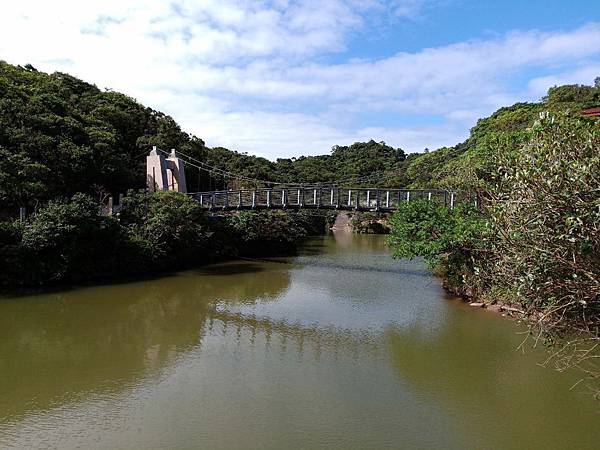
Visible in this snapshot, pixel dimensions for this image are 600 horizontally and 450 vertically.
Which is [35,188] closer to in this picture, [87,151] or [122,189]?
[87,151]

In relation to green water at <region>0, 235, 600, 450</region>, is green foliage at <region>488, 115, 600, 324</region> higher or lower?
higher

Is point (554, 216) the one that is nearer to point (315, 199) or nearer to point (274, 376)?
point (274, 376)

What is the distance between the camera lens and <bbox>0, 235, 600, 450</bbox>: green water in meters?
5.36

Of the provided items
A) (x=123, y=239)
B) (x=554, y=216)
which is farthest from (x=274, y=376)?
(x=123, y=239)

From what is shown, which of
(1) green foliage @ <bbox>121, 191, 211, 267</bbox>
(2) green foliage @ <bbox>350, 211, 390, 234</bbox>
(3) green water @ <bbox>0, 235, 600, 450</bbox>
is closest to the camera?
(3) green water @ <bbox>0, 235, 600, 450</bbox>

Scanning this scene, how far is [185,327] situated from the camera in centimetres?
988

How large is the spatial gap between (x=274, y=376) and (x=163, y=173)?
13351 mm

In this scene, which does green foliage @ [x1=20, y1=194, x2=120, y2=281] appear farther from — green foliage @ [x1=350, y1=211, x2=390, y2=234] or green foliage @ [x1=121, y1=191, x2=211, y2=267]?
green foliage @ [x1=350, y1=211, x2=390, y2=234]

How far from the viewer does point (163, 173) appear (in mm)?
18781

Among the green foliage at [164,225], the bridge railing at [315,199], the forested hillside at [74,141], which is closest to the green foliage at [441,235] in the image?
the bridge railing at [315,199]

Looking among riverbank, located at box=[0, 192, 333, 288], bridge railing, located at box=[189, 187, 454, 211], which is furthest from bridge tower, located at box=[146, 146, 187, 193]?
riverbank, located at box=[0, 192, 333, 288]

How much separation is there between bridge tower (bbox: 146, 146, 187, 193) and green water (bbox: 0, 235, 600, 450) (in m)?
7.01

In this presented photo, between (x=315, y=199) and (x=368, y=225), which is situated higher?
(x=315, y=199)

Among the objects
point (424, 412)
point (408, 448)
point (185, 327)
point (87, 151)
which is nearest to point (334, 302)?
point (185, 327)
